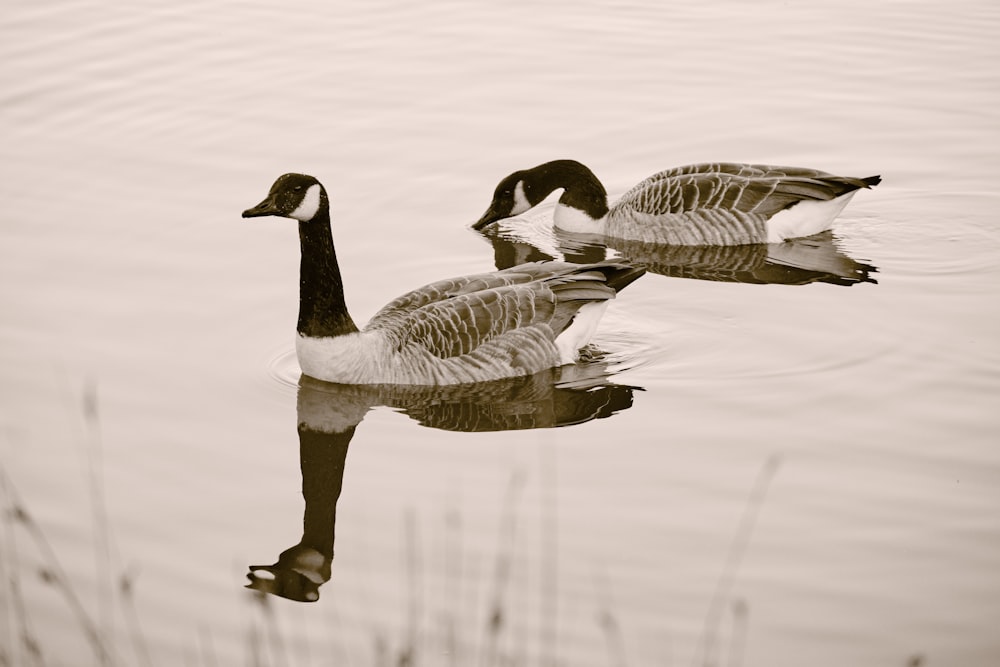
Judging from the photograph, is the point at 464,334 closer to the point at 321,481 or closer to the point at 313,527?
the point at 321,481

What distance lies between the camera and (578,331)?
436 inches

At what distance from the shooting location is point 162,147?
15.8 meters

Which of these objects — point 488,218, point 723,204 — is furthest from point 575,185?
point 723,204

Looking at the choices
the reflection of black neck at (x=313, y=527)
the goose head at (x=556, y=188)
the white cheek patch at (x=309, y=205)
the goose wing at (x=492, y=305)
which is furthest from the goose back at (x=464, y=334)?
the goose head at (x=556, y=188)

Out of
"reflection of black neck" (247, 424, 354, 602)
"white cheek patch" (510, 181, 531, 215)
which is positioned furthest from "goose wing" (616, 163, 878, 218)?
"reflection of black neck" (247, 424, 354, 602)

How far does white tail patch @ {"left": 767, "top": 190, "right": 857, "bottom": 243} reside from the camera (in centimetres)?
1384

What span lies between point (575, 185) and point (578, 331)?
383 centimetres

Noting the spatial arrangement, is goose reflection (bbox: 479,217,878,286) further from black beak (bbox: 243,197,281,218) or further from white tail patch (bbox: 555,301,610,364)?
black beak (bbox: 243,197,281,218)

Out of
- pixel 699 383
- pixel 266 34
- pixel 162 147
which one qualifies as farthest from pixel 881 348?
pixel 266 34

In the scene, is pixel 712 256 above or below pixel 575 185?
below

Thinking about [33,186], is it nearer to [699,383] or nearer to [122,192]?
[122,192]

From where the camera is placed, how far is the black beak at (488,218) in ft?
47.0

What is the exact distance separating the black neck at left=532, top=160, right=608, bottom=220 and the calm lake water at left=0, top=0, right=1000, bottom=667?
1.58 ft

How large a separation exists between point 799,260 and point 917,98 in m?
4.88
